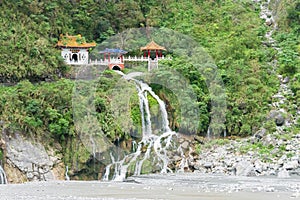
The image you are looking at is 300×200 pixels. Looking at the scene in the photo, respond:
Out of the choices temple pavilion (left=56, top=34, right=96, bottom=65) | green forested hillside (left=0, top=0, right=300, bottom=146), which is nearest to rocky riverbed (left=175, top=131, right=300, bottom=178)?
green forested hillside (left=0, top=0, right=300, bottom=146)

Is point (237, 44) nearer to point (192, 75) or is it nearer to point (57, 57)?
point (192, 75)

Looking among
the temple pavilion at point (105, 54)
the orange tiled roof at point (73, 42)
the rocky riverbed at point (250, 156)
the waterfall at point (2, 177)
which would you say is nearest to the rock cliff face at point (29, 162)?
the waterfall at point (2, 177)

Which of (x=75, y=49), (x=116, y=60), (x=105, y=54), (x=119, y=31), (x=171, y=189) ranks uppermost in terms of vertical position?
(x=119, y=31)

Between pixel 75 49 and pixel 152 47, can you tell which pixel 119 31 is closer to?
pixel 75 49

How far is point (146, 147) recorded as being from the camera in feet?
86.7

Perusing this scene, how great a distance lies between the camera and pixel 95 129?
25844 millimetres

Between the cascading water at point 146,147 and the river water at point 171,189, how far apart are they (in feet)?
7.33

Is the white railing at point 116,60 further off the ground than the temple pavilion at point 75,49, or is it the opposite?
the temple pavilion at point 75,49

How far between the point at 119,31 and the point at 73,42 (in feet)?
17.2

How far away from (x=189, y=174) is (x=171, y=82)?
19.6ft

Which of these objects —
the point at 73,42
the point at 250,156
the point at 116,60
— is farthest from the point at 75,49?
the point at 250,156

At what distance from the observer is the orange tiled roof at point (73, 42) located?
104ft

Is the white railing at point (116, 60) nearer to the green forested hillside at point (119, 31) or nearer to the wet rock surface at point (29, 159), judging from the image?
the green forested hillside at point (119, 31)

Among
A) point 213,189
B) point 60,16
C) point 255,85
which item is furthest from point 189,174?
point 60,16
